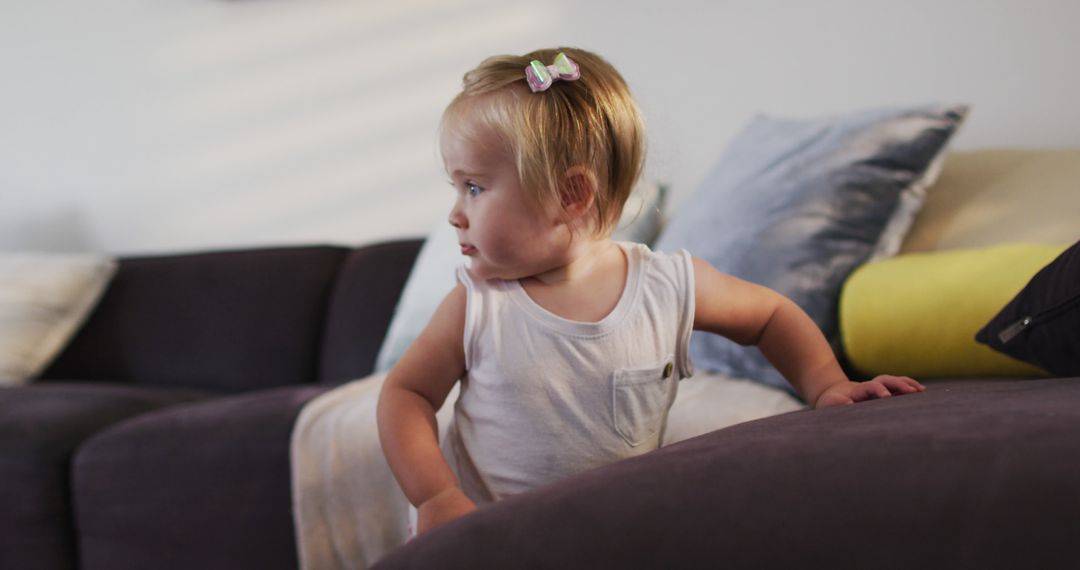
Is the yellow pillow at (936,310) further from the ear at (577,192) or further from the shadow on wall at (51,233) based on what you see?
the shadow on wall at (51,233)

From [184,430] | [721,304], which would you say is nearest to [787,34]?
[721,304]

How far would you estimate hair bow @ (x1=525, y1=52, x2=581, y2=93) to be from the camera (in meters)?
1.01

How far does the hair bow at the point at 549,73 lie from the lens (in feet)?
3.30

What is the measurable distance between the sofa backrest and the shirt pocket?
1429 mm

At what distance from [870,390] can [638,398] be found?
23cm

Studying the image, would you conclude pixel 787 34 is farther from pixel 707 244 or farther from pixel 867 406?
pixel 867 406

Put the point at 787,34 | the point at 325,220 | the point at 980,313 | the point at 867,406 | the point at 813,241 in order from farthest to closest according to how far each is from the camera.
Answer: the point at 325,220, the point at 787,34, the point at 813,241, the point at 980,313, the point at 867,406

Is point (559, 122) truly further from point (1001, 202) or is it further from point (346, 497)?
point (1001, 202)

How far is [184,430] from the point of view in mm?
1730

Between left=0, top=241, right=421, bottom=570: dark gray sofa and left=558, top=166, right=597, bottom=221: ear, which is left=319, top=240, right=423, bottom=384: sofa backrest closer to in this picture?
left=0, top=241, right=421, bottom=570: dark gray sofa

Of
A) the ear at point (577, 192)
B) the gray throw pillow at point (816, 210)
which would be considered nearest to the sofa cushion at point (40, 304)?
the gray throw pillow at point (816, 210)

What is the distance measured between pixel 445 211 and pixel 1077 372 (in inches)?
77.7

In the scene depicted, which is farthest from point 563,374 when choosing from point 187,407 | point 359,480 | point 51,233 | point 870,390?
point 51,233

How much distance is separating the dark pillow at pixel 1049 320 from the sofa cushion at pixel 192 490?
1.04 meters
